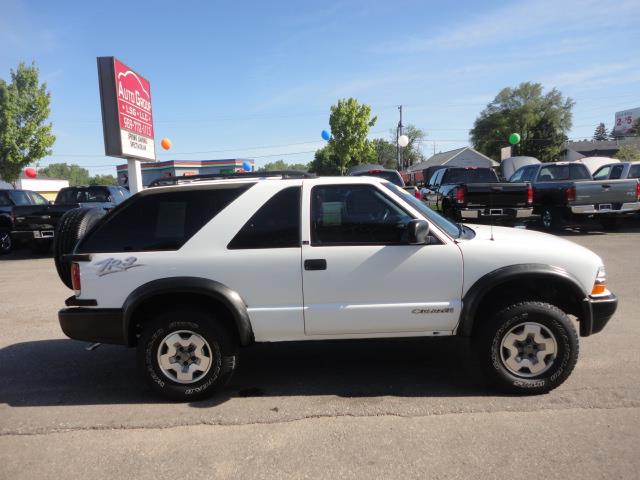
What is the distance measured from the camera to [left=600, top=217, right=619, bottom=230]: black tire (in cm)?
1318

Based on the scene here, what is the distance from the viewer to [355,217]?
3615mm

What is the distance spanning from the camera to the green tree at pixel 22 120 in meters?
27.0

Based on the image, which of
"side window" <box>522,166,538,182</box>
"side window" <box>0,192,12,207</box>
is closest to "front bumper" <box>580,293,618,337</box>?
"side window" <box>522,166,538,182</box>

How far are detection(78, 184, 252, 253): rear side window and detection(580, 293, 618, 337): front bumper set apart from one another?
2.84 meters

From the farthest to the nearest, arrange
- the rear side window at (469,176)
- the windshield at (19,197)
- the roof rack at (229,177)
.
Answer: the rear side window at (469,176), the windshield at (19,197), the roof rack at (229,177)

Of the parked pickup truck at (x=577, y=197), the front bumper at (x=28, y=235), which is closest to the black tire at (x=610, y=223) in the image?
the parked pickup truck at (x=577, y=197)

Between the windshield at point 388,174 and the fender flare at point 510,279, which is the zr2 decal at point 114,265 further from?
the windshield at point 388,174

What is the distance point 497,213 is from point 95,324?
955cm

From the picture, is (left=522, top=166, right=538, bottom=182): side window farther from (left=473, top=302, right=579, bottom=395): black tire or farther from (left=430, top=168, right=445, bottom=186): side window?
(left=473, top=302, right=579, bottom=395): black tire

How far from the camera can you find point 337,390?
376cm

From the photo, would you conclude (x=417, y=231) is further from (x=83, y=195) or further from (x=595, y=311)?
(x=83, y=195)

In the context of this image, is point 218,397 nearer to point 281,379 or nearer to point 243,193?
point 281,379

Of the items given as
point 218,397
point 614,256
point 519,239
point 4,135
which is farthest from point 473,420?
point 4,135

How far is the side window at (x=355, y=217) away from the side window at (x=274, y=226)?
0.15 meters
